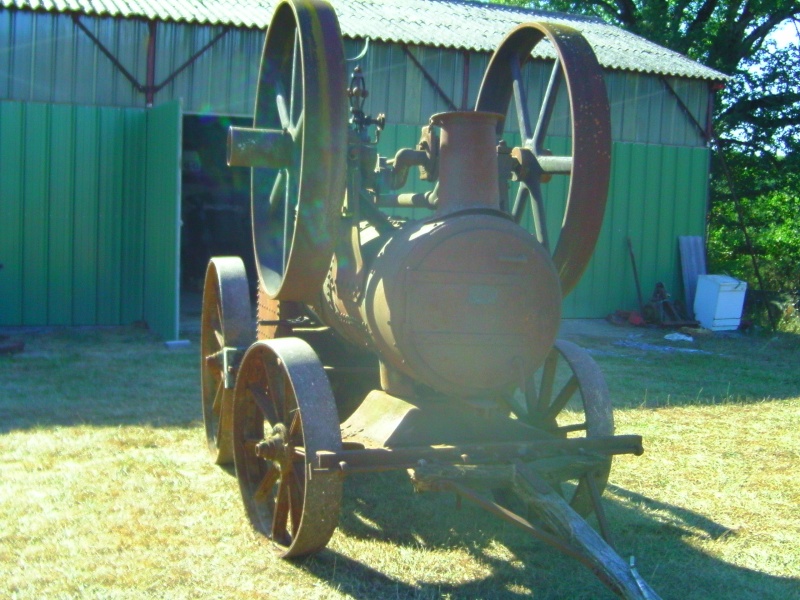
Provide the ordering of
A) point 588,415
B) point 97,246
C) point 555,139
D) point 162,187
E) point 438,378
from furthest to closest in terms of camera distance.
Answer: point 555,139 < point 97,246 < point 162,187 < point 588,415 < point 438,378

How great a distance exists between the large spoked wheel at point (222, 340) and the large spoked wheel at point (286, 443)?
496mm

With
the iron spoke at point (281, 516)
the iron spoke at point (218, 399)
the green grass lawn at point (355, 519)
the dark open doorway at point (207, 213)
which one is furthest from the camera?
the dark open doorway at point (207, 213)

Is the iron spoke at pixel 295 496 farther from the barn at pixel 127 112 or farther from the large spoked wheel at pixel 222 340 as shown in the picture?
the barn at pixel 127 112

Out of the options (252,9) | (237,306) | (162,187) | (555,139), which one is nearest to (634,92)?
(555,139)

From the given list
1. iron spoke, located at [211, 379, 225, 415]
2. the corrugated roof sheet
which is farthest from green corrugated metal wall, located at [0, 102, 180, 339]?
iron spoke, located at [211, 379, 225, 415]

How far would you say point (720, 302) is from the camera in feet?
39.8

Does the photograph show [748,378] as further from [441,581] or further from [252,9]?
[252,9]

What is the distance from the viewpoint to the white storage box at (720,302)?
39.8ft

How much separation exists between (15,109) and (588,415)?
8131 mm

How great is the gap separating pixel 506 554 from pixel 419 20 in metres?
9.76

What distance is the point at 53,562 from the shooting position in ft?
11.8

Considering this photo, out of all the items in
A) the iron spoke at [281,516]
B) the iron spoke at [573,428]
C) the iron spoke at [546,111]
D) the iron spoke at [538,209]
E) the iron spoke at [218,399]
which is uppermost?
the iron spoke at [546,111]

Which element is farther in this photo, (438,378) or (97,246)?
(97,246)

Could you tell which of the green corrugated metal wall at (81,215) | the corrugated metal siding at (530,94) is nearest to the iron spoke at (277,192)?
the green corrugated metal wall at (81,215)
